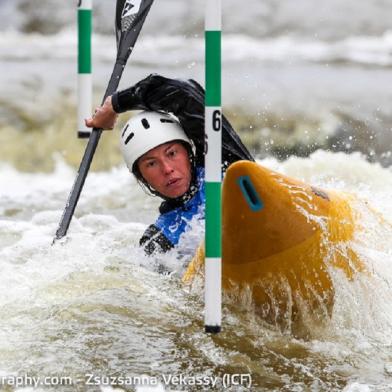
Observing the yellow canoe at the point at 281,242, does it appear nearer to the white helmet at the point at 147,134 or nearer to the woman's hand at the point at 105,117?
the white helmet at the point at 147,134

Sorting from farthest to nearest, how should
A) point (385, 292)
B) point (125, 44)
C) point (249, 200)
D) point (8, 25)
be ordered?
point (8, 25) → point (125, 44) → point (385, 292) → point (249, 200)

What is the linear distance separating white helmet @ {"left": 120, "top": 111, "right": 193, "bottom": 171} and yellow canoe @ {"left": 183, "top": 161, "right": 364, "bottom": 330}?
57cm

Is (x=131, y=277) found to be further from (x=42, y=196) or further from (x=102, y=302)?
(x=42, y=196)

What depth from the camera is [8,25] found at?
39.0ft

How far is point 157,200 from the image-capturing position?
23.3 ft

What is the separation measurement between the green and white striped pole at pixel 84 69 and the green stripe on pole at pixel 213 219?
8.88 feet

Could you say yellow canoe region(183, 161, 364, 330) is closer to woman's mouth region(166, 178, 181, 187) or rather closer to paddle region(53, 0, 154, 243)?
woman's mouth region(166, 178, 181, 187)

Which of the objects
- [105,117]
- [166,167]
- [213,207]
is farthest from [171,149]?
[213,207]

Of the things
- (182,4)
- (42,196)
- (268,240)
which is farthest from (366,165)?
(182,4)

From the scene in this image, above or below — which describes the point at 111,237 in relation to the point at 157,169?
below

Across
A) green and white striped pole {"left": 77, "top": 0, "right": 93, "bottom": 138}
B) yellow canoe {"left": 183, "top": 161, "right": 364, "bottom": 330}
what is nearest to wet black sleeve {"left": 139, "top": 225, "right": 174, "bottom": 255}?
yellow canoe {"left": 183, "top": 161, "right": 364, "bottom": 330}

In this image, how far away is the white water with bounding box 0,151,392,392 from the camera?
3.48 m

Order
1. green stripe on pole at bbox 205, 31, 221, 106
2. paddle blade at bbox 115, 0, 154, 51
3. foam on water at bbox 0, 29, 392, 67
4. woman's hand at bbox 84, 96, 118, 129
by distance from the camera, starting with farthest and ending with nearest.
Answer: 1. foam on water at bbox 0, 29, 392, 67
2. paddle blade at bbox 115, 0, 154, 51
3. woman's hand at bbox 84, 96, 118, 129
4. green stripe on pole at bbox 205, 31, 221, 106

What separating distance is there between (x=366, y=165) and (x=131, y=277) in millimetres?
3617
